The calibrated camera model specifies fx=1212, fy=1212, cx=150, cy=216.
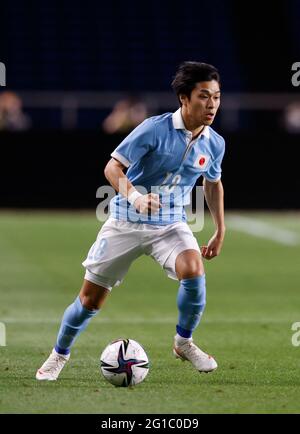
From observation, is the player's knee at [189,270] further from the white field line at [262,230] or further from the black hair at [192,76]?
the white field line at [262,230]

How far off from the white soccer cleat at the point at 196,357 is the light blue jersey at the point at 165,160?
92cm

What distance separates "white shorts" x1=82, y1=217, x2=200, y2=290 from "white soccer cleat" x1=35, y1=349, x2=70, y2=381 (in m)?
0.59

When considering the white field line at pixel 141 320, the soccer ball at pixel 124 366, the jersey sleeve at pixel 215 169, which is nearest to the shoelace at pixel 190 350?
the soccer ball at pixel 124 366

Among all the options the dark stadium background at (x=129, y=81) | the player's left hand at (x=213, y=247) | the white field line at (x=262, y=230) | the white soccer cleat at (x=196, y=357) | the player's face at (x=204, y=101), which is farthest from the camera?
the dark stadium background at (x=129, y=81)

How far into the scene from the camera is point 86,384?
8109 millimetres

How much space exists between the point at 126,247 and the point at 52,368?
97cm

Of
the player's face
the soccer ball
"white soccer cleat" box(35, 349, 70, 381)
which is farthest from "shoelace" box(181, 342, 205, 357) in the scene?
the player's face

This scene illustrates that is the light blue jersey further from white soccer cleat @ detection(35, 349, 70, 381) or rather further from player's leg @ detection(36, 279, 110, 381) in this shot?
white soccer cleat @ detection(35, 349, 70, 381)

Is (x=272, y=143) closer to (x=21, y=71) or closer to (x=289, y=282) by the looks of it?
(x=21, y=71)

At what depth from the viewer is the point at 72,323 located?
832cm

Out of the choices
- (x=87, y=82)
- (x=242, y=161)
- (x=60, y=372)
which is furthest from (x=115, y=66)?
(x=60, y=372)

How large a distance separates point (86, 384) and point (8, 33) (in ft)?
71.8

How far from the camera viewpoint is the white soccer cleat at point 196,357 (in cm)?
859

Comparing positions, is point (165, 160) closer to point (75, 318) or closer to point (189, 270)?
point (189, 270)
